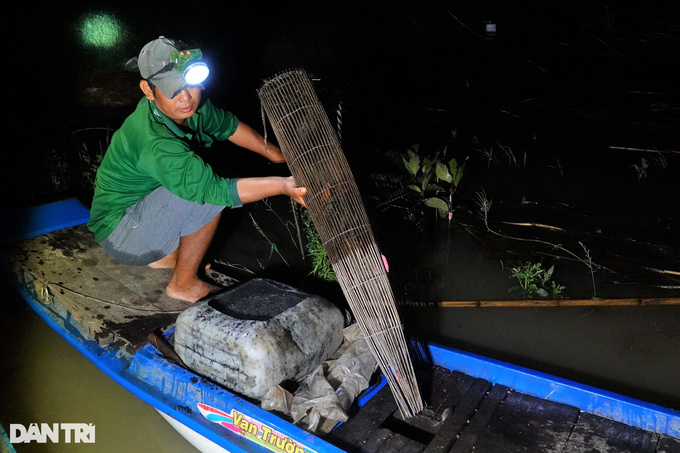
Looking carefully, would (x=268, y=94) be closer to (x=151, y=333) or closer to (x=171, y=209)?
(x=171, y=209)

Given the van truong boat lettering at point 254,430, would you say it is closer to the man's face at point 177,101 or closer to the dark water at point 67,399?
the dark water at point 67,399

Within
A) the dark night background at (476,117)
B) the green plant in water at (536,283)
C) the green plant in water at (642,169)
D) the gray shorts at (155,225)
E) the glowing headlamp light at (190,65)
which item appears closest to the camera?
the glowing headlamp light at (190,65)

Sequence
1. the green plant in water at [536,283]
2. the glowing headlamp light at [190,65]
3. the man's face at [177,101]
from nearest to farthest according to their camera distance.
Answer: the glowing headlamp light at [190,65] < the man's face at [177,101] < the green plant in water at [536,283]

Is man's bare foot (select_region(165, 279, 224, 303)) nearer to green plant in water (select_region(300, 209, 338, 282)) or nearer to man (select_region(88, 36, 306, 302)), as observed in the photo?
man (select_region(88, 36, 306, 302))

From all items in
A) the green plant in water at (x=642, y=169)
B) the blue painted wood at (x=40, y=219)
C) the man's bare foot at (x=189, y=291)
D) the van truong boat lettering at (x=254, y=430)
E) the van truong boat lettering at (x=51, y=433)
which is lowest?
the van truong boat lettering at (x=51, y=433)

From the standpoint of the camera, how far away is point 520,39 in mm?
9531

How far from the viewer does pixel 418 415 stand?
253cm

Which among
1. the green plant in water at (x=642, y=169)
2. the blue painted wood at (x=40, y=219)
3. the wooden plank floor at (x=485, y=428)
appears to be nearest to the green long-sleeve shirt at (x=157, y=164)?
the blue painted wood at (x=40, y=219)

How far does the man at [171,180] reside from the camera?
266 centimetres

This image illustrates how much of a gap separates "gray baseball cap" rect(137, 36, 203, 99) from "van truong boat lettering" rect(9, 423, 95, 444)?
1864 millimetres

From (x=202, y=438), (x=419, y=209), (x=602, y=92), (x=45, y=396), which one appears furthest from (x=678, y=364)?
(x=602, y=92)

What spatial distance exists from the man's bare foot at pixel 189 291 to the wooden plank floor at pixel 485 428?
4.21 feet

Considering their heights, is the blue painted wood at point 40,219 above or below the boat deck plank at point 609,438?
above

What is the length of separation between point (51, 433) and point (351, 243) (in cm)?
201
